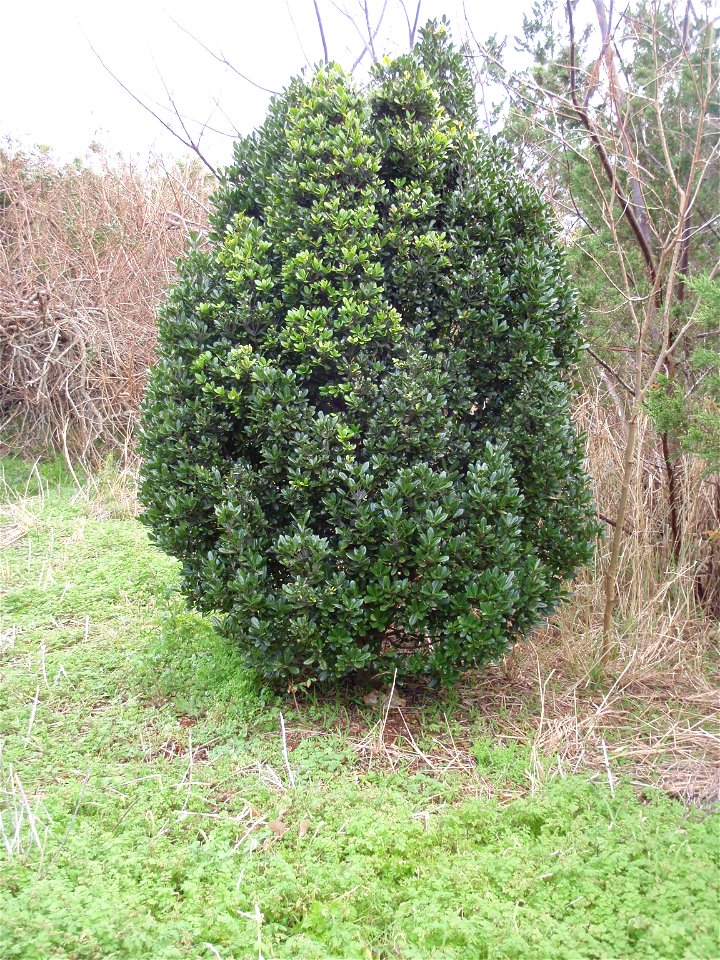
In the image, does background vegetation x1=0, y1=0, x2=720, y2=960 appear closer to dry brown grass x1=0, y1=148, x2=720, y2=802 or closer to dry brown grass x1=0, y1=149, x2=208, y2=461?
dry brown grass x1=0, y1=148, x2=720, y2=802

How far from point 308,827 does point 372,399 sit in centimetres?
181

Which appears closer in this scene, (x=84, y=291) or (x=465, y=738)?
(x=465, y=738)

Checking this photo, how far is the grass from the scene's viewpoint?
2410 mm

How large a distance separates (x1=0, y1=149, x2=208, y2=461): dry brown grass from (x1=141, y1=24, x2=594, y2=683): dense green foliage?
16.8 ft

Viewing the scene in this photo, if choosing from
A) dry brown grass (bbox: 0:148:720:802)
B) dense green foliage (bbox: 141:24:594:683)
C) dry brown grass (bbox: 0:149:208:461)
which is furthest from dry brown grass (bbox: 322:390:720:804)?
dry brown grass (bbox: 0:149:208:461)

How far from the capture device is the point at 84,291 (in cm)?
877

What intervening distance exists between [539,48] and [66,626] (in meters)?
5.45

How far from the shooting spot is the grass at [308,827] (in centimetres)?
241

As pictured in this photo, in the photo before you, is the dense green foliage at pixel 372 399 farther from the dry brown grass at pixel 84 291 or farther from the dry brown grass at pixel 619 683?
the dry brown grass at pixel 84 291

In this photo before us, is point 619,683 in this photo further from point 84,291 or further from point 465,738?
point 84,291

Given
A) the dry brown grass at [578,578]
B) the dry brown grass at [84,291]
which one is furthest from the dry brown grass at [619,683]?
the dry brown grass at [84,291]

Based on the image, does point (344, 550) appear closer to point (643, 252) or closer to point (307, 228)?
point (307, 228)

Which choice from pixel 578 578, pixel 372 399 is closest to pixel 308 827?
pixel 372 399

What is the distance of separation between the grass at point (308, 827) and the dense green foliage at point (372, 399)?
43 cm
